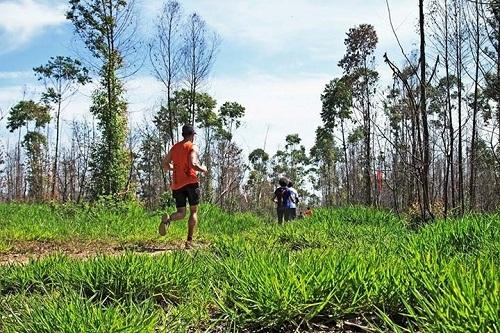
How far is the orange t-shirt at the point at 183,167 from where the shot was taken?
682cm

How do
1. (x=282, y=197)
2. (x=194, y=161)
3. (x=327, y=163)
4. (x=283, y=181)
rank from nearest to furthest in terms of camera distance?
1. (x=194, y=161)
2. (x=282, y=197)
3. (x=283, y=181)
4. (x=327, y=163)

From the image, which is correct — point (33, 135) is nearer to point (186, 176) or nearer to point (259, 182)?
Result: point (259, 182)

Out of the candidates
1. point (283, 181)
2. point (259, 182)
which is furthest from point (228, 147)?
point (283, 181)

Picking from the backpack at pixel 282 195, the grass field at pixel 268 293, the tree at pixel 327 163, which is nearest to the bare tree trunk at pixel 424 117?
the grass field at pixel 268 293

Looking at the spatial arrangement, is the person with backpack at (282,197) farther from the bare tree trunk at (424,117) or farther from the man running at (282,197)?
the bare tree trunk at (424,117)

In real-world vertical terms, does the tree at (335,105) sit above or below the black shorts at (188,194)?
above

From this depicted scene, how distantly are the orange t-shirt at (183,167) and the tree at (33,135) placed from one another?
26.6 m

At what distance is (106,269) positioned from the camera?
3.12 m

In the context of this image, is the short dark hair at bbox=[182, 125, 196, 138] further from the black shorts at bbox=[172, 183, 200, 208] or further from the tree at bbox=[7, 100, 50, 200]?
the tree at bbox=[7, 100, 50, 200]

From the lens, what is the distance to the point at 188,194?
22.5 ft

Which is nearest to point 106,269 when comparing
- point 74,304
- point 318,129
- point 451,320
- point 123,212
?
point 74,304

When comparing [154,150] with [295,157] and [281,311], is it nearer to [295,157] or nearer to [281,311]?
[295,157]

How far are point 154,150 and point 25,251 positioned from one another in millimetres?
28975

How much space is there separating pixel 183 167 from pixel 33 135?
29.6 m
